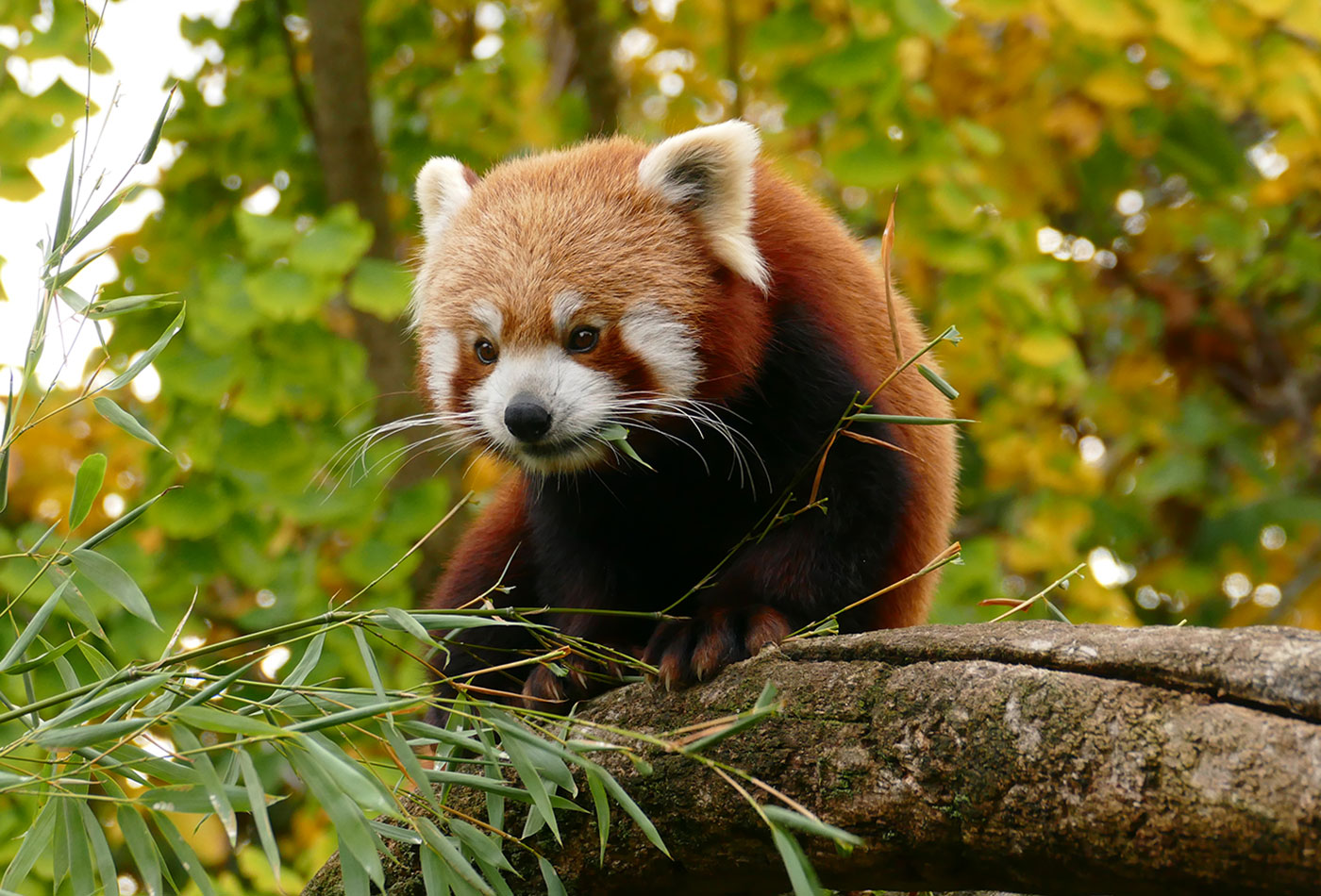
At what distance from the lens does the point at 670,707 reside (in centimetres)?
195

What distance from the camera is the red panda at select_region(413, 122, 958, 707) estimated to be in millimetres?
2402

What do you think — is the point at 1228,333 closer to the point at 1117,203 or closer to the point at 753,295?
the point at 1117,203

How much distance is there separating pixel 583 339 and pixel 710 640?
0.75 m

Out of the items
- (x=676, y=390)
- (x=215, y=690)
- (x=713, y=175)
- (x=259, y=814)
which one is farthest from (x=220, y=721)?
(x=713, y=175)

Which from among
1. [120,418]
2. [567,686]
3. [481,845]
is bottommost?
[567,686]

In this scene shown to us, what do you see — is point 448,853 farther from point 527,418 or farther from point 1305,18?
point 1305,18

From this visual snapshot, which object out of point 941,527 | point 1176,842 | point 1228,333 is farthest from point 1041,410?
point 1176,842

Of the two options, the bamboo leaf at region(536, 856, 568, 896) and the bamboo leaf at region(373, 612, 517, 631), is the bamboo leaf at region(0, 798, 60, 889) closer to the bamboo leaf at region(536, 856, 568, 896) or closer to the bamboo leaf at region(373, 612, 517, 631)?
the bamboo leaf at region(373, 612, 517, 631)

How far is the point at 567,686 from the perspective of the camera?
2.35 m

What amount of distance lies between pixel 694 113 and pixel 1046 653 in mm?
5449

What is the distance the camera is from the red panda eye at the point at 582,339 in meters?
2.53

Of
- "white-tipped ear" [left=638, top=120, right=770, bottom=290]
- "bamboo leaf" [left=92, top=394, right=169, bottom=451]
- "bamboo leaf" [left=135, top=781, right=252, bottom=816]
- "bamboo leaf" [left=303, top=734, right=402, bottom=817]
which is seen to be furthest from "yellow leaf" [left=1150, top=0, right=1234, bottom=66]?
"bamboo leaf" [left=135, top=781, right=252, bottom=816]

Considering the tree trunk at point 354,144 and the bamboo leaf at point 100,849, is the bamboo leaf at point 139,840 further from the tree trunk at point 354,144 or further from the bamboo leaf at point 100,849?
the tree trunk at point 354,144

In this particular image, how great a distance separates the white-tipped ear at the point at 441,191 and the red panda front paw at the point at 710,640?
120cm
